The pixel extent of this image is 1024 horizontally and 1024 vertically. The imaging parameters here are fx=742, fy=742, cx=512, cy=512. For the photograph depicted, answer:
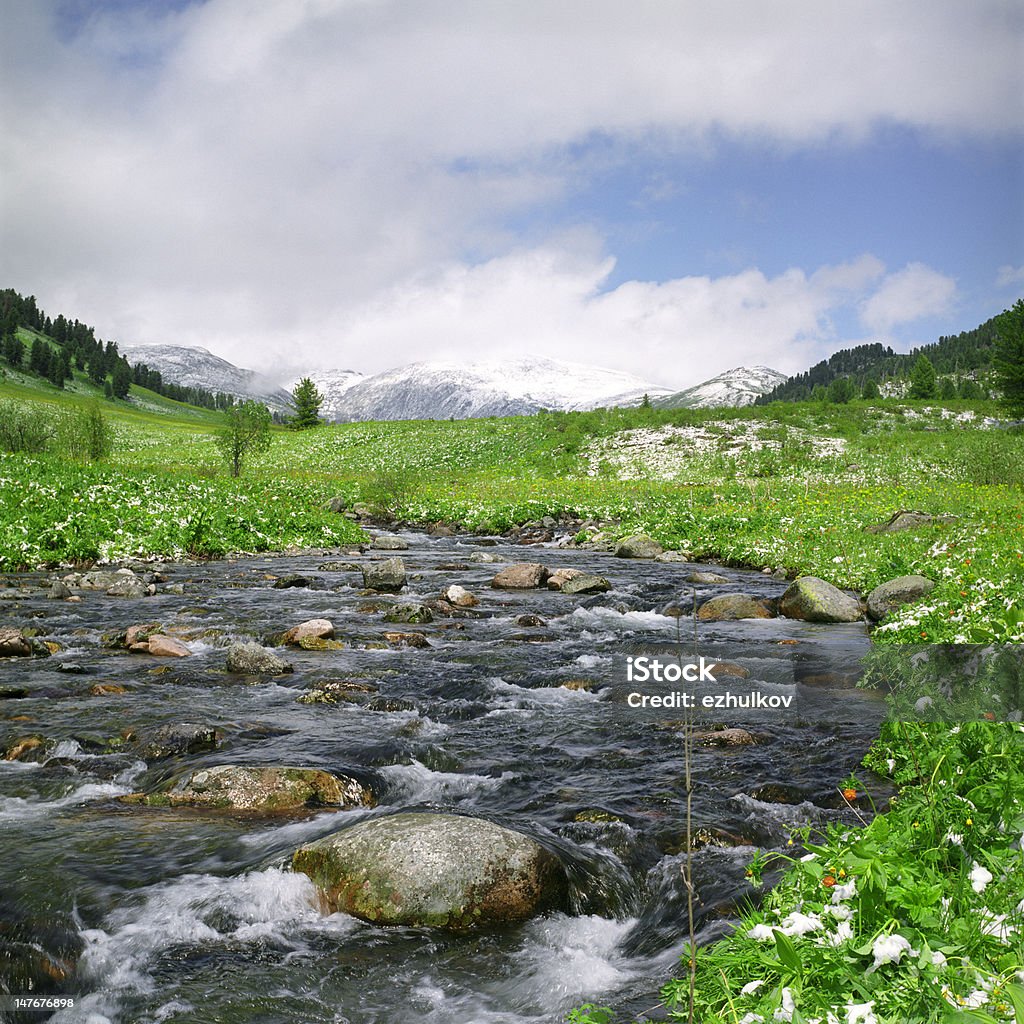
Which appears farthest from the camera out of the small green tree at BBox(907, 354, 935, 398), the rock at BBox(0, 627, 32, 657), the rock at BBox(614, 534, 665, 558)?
the small green tree at BBox(907, 354, 935, 398)

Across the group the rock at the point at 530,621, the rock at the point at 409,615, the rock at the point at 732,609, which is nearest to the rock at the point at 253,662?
the rock at the point at 409,615

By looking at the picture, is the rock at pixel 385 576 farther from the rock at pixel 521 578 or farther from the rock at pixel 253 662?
the rock at pixel 253 662

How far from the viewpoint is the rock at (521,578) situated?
18.8 metres

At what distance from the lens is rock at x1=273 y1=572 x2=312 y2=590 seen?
1823 cm

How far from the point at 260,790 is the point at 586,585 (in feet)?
38.1

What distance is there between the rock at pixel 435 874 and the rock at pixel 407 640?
22.8 feet

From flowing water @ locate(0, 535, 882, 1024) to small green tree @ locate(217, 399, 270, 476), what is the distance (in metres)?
30.4

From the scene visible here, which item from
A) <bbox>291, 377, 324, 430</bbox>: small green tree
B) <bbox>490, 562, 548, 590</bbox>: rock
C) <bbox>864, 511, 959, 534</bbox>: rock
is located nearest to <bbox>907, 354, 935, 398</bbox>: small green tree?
<bbox>291, 377, 324, 430</bbox>: small green tree

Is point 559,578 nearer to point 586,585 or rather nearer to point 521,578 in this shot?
point 521,578

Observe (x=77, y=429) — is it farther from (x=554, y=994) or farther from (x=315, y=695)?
(x=554, y=994)

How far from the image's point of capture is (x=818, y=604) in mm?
13875

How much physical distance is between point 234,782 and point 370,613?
27.4ft

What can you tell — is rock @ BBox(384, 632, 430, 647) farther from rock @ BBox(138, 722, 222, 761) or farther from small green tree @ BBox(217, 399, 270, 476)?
small green tree @ BBox(217, 399, 270, 476)

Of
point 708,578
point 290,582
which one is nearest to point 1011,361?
point 708,578
